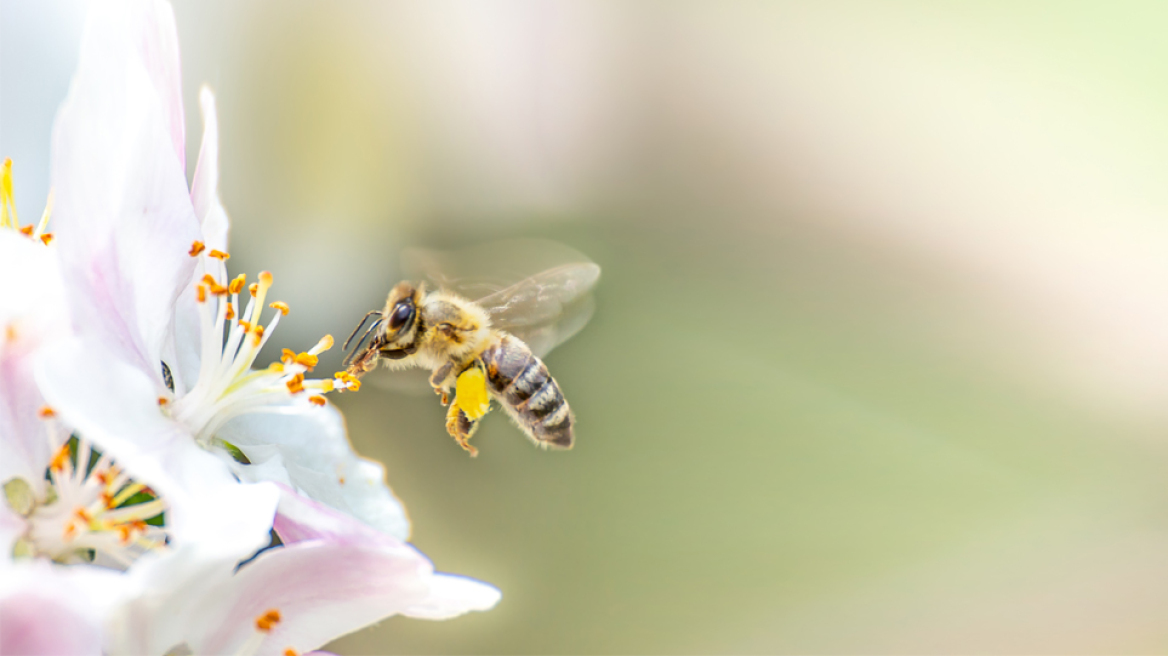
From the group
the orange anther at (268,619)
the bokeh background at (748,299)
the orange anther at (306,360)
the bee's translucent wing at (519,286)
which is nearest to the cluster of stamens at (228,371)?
the orange anther at (306,360)

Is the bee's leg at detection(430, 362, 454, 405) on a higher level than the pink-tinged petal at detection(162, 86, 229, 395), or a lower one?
lower

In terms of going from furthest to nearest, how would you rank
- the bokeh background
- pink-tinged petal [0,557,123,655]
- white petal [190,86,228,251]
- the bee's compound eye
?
the bokeh background, the bee's compound eye, white petal [190,86,228,251], pink-tinged petal [0,557,123,655]

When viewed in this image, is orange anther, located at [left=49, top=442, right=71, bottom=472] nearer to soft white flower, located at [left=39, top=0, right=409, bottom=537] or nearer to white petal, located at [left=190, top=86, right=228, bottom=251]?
soft white flower, located at [left=39, top=0, right=409, bottom=537]

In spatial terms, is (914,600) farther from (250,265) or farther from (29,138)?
(29,138)

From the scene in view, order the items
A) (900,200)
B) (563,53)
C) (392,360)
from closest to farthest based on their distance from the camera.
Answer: (392,360) < (900,200) < (563,53)

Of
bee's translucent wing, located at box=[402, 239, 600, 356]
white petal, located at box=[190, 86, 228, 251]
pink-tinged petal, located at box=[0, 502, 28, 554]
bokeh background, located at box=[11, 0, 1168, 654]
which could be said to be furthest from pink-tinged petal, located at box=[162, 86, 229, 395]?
bokeh background, located at box=[11, 0, 1168, 654]

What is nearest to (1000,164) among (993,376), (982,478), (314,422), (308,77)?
(993,376)
